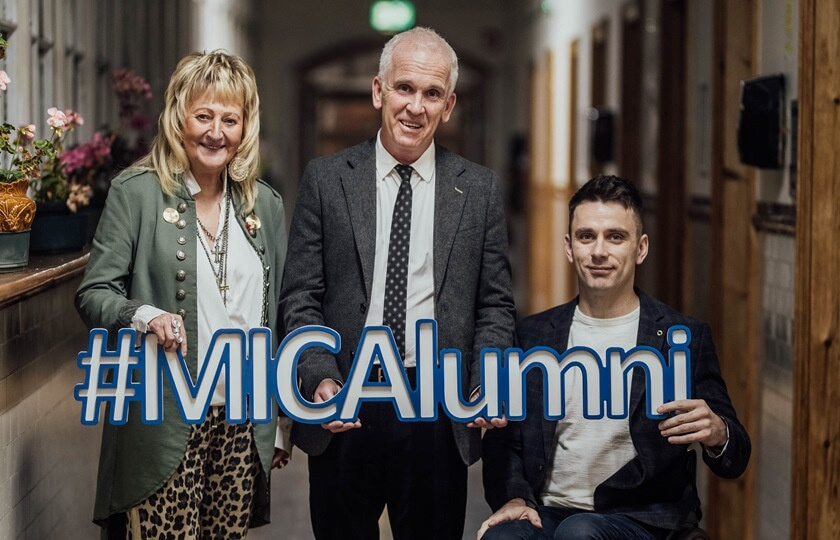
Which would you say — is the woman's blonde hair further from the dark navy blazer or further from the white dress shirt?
the dark navy blazer

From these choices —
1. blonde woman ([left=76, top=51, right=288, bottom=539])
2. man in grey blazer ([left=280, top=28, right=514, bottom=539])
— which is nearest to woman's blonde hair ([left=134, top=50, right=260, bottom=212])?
blonde woman ([left=76, top=51, right=288, bottom=539])

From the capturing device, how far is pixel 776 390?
3766 mm

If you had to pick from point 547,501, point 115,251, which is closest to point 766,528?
point 547,501

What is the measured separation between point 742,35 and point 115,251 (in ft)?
8.76

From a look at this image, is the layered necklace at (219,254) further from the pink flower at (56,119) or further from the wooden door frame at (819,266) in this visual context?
the wooden door frame at (819,266)

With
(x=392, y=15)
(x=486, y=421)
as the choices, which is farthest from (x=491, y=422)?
(x=392, y=15)

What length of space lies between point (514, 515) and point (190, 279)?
86cm

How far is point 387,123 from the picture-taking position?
245 centimetres

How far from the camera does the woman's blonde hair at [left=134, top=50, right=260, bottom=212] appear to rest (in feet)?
7.75

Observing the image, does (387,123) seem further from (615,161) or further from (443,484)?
(615,161)

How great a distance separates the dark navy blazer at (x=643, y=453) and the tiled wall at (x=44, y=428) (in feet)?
3.95

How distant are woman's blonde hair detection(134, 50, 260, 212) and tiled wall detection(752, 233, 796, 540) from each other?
1885mm

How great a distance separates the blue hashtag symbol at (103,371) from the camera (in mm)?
2324

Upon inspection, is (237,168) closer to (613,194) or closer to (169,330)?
(169,330)
